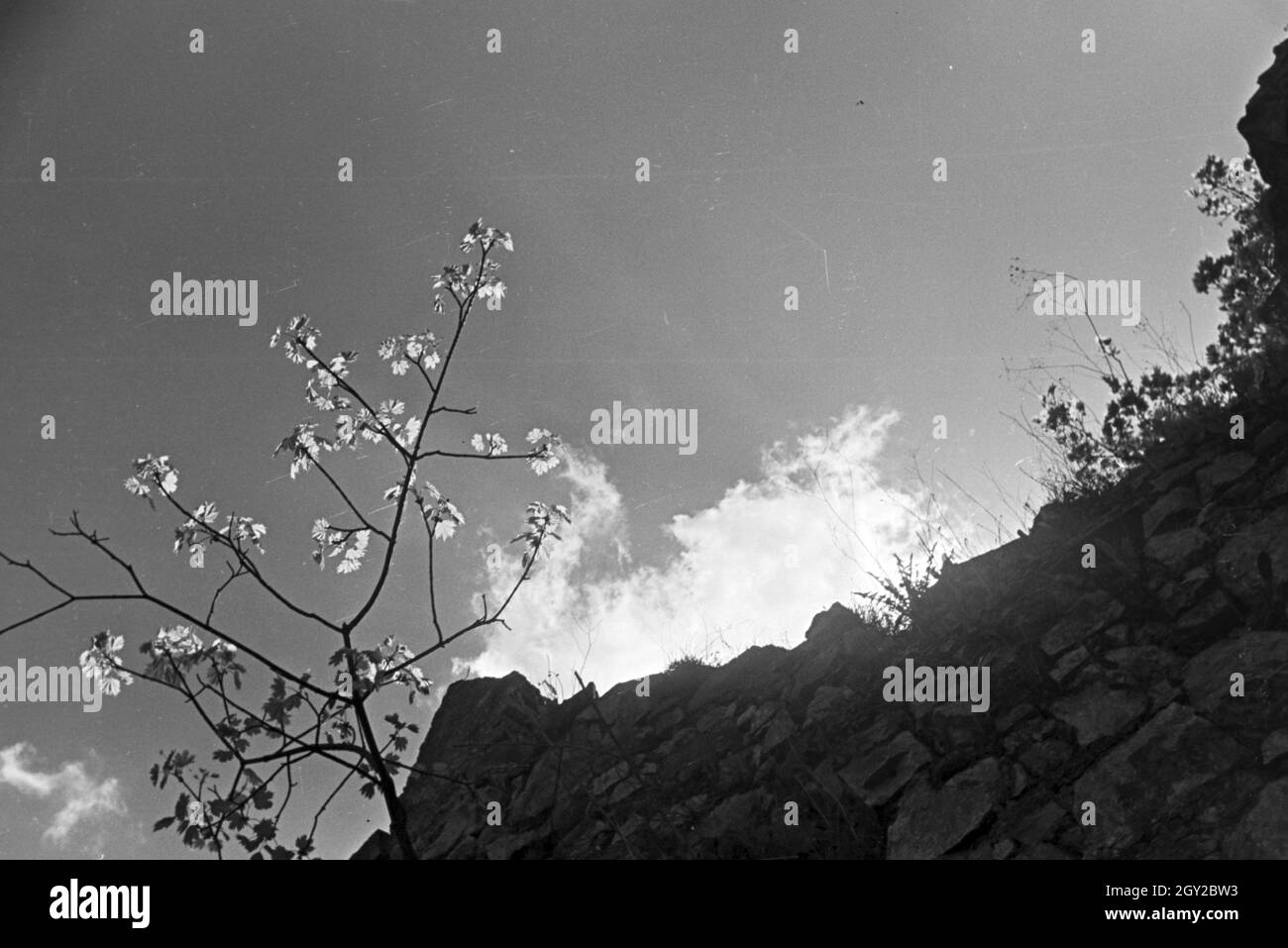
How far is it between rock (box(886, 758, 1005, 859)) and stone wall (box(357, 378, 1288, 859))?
19 mm

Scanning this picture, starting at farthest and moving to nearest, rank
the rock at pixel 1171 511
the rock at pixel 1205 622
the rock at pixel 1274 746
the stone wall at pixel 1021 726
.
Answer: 1. the rock at pixel 1171 511
2. the rock at pixel 1205 622
3. the stone wall at pixel 1021 726
4. the rock at pixel 1274 746

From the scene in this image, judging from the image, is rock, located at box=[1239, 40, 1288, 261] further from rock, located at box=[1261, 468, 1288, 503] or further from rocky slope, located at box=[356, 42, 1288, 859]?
rock, located at box=[1261, 468, 1288, 503]

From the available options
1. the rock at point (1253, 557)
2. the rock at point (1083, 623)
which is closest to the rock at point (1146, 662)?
the rock at point (1083, 623)

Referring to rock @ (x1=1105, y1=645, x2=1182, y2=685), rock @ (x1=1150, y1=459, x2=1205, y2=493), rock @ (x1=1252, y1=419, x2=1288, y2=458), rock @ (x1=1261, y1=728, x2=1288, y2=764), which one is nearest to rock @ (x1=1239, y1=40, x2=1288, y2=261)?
rock @ (x1=1252, y1=419, x2=1288, y2=458)

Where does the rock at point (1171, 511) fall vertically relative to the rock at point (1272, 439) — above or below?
below

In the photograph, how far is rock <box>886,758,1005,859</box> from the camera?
6.77 meters

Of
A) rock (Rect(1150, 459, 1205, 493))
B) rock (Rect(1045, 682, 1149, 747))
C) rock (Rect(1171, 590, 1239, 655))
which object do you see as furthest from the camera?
rock (Rect(1150, 459, 1205, 493))

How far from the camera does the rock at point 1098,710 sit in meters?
6.91

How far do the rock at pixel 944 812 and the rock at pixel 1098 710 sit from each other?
0.67 meters

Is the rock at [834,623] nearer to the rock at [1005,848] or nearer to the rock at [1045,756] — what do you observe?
the rock at [1045,756]

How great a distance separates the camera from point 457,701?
13.8 metres

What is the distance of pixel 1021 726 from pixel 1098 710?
1.90 feet

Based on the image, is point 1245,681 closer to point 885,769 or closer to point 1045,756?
point 1045,756

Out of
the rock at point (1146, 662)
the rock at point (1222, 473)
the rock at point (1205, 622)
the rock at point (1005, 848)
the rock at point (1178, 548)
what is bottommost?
the rock at point (1005, 848)
